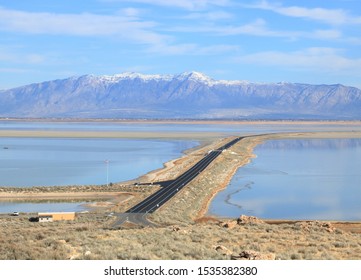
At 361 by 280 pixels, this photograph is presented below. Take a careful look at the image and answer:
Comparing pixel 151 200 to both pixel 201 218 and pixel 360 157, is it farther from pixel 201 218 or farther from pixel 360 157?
pixel 360 157

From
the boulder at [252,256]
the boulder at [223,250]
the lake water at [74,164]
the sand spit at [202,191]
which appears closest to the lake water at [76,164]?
the lake water at [74,164]

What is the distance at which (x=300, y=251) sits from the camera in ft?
61.7

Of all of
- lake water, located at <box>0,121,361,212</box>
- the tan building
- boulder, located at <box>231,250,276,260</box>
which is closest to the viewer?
boulder, located at <box>231,250,276,260</box>

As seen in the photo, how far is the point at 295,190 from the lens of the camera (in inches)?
2087

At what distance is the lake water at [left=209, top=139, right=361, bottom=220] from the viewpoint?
4241cm

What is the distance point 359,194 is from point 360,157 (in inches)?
1593

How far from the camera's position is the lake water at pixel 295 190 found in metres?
42.4

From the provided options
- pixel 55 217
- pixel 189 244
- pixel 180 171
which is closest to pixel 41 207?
pixel 55 217

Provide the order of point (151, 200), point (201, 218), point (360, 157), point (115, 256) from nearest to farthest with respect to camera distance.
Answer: point (115, 256) → point (201, 218) → point (151, 200) → point (360, 157)

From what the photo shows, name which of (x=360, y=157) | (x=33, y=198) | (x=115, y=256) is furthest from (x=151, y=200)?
(x=360, y=157)

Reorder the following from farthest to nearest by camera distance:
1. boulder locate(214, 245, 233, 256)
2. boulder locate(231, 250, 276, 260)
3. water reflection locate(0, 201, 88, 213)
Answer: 1. water reflection locate(0, 201, 88, 213)
2. boulder locate(214, 245, 233, 256)
3. boulder locate(231, 250, 276, 260)

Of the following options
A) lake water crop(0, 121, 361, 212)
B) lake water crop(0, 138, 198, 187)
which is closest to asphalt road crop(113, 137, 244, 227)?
lake water crop(0, 121, 361, 212)

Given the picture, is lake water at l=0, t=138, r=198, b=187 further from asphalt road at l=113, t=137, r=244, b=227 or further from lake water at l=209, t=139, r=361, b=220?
lake water at l=209, t=139, r=361, b=220

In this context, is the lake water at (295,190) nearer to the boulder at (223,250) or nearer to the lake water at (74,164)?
the lake water at (74,164)
